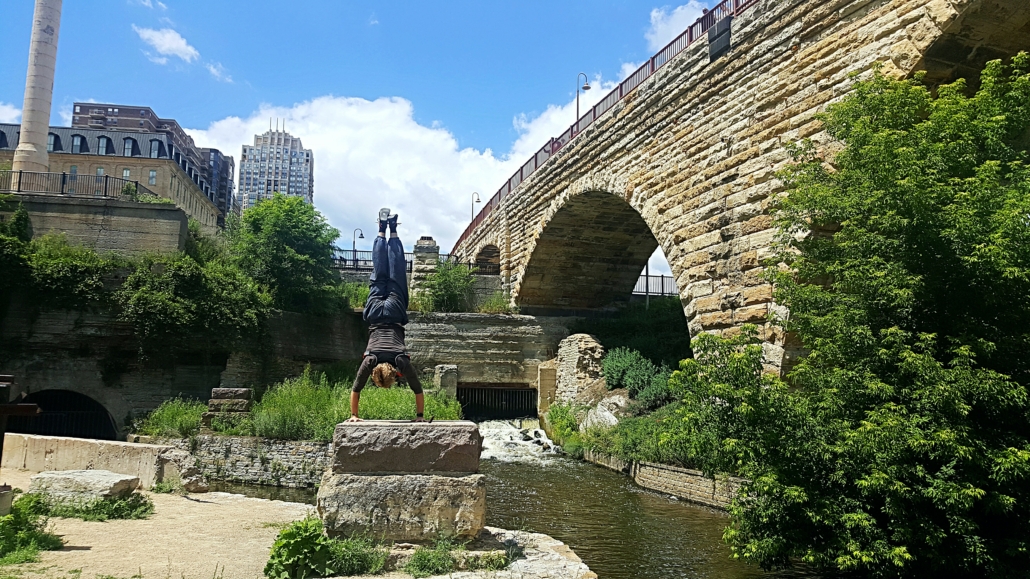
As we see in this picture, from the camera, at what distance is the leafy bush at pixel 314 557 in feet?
15.8

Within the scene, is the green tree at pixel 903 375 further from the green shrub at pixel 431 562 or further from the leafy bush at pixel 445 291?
the leafy bush at pixel 445 291

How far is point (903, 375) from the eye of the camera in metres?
5.76

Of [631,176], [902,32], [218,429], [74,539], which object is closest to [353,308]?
[218,429]

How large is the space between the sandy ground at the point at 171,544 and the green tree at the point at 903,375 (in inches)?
169

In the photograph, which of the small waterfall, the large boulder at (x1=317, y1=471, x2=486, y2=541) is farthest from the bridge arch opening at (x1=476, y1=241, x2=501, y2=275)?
the large boulder at (x1=317, y1=471, x2=486, y2=541)

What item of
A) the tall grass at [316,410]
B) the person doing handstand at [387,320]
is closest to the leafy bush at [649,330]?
the tall grass at [316,410]

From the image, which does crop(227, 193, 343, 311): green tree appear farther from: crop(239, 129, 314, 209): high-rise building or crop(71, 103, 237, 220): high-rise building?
crop(239, 129, 314, 209): high-rise building

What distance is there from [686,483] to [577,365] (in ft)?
25.4

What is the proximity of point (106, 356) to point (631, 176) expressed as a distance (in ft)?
42.1

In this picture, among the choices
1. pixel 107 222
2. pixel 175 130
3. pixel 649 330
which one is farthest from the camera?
pixel 175 130

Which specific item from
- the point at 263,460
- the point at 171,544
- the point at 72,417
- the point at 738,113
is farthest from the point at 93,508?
the point at 72,417

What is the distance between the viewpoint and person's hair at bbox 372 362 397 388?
610 cm

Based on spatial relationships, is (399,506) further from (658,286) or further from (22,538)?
(658,286)

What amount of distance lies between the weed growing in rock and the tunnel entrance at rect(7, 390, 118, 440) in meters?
10.8
